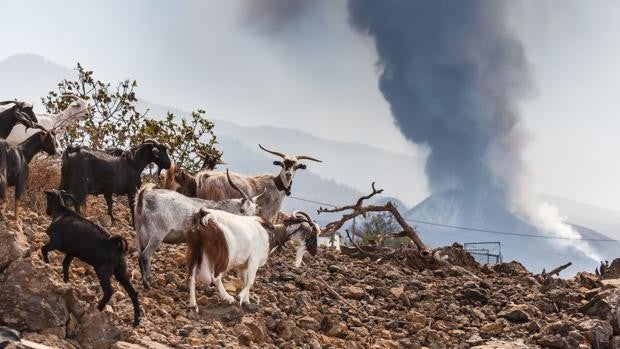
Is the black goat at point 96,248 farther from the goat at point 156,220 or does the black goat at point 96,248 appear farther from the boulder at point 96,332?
the goat at point 156,220

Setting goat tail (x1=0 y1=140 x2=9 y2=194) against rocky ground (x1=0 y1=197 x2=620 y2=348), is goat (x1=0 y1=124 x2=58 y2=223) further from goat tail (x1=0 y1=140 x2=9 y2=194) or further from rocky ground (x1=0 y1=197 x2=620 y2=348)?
rocky ground (x1=0 y1=197 x2=620 y2=348)

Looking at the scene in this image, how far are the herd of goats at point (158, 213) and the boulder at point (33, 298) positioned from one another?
1.32 feet

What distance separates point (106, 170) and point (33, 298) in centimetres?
405

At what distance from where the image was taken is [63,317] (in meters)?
6.43

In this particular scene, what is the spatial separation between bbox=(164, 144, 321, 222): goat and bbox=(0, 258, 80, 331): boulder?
4598 millimetres

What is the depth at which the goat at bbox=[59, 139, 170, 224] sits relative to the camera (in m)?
9.82

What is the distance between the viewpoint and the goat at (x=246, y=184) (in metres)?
11.2

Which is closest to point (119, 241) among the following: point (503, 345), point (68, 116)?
point (503, 345)

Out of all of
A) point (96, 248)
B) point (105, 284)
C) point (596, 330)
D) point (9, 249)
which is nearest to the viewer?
point (9, 249)

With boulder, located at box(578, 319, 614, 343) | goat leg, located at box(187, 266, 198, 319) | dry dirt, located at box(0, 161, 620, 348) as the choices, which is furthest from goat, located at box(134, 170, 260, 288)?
boulder, located at box(578, 319, 614, 343)

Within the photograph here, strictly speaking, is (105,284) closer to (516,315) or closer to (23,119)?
(23,119)

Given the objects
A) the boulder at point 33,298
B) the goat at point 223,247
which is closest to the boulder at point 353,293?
the goat at point 223,247

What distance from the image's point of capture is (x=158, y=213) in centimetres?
880

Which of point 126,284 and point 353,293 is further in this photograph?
point 353,293
